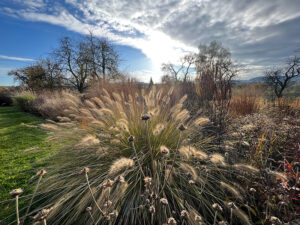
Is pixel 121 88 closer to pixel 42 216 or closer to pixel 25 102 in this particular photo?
pixel 42 216

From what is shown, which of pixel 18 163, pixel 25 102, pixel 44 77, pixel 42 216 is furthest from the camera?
pixel 44 77

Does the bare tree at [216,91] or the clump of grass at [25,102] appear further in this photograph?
the clump of grass at [25,102]

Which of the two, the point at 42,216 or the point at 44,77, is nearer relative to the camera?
the point at 42,216

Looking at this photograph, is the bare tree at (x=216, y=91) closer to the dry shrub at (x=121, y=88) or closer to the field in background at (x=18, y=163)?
the dry shrub at (x=121, y=88)

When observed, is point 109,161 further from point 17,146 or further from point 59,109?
point 59,109

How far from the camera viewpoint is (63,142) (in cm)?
274

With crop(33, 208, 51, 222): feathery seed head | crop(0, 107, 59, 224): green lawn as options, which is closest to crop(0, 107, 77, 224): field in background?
crop(0, 107, 59, 224): green lawn

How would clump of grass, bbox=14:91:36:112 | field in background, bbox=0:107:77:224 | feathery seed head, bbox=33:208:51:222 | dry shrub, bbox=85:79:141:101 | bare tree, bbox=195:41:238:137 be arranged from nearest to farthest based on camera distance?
feathery seed head, bbox=33:208:51:222 < field in background, bbox=0:107:77:224 < bare tree, bbox=195:41:238:137 < dry shrub, bbox=85:79:141:101 < clump of grass, bbox=14:91:36:112

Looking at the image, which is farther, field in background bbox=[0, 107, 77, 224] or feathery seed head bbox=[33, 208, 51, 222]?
field in background bbox=[0, 107, 77, 224]

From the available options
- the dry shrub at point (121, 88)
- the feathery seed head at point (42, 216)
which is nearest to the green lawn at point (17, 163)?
the feathery seed head at point (42, 216)

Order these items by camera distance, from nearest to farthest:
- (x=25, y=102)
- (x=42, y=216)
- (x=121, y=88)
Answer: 1. (x=42, y=216)
2. (x=121, y=88)
3. (x=25, y=102)

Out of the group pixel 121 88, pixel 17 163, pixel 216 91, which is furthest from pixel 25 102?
pixel 216 91

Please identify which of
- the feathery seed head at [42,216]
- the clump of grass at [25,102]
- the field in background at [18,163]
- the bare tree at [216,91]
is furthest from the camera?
the clump of grass at [25,102]

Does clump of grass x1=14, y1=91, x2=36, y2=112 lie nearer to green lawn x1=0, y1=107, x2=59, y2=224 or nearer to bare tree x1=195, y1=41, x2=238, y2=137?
green lawn x1=0, y1=107, x2=59, y2=224
